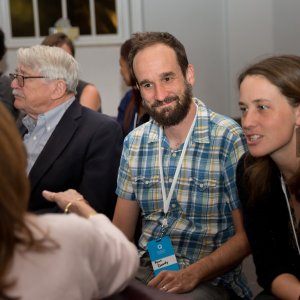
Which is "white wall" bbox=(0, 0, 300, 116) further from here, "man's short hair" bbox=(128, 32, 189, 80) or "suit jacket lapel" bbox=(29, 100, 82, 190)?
"man's short hair" bbox=(128, 32, 189, 80)

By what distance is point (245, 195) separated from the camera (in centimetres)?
201

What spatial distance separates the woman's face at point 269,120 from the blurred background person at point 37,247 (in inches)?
34.5

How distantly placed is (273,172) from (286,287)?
1.30ft

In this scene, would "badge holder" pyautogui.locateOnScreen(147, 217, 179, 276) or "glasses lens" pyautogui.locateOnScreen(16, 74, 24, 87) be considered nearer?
"badge holder" pyautogui.locateOnScreen(147, 217, 179, 276)

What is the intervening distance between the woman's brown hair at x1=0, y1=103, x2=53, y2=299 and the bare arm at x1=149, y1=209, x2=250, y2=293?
1.01 metres

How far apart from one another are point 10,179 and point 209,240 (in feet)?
4.18

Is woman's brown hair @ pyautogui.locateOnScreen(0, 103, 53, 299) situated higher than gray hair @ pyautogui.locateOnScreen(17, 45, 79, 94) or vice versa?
gray hair @ pyautogui.locateOnScreen(17, 45, 79, 94)

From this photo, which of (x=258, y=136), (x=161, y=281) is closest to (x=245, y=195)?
(x=258, y=136)

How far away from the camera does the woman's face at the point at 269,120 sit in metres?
1.88

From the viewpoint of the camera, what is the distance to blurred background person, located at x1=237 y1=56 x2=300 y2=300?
6.16ft

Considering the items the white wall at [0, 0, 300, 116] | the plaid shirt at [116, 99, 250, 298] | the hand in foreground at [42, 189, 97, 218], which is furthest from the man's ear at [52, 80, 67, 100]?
the white wall at [0, 0, 300, 116]

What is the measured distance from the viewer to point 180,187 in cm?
222

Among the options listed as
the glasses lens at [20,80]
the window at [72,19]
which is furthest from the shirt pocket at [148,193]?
the window at [72,19]

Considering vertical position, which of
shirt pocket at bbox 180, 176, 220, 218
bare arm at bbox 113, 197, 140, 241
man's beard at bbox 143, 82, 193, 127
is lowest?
bare arm at bbox 113, 197, 140, 241
